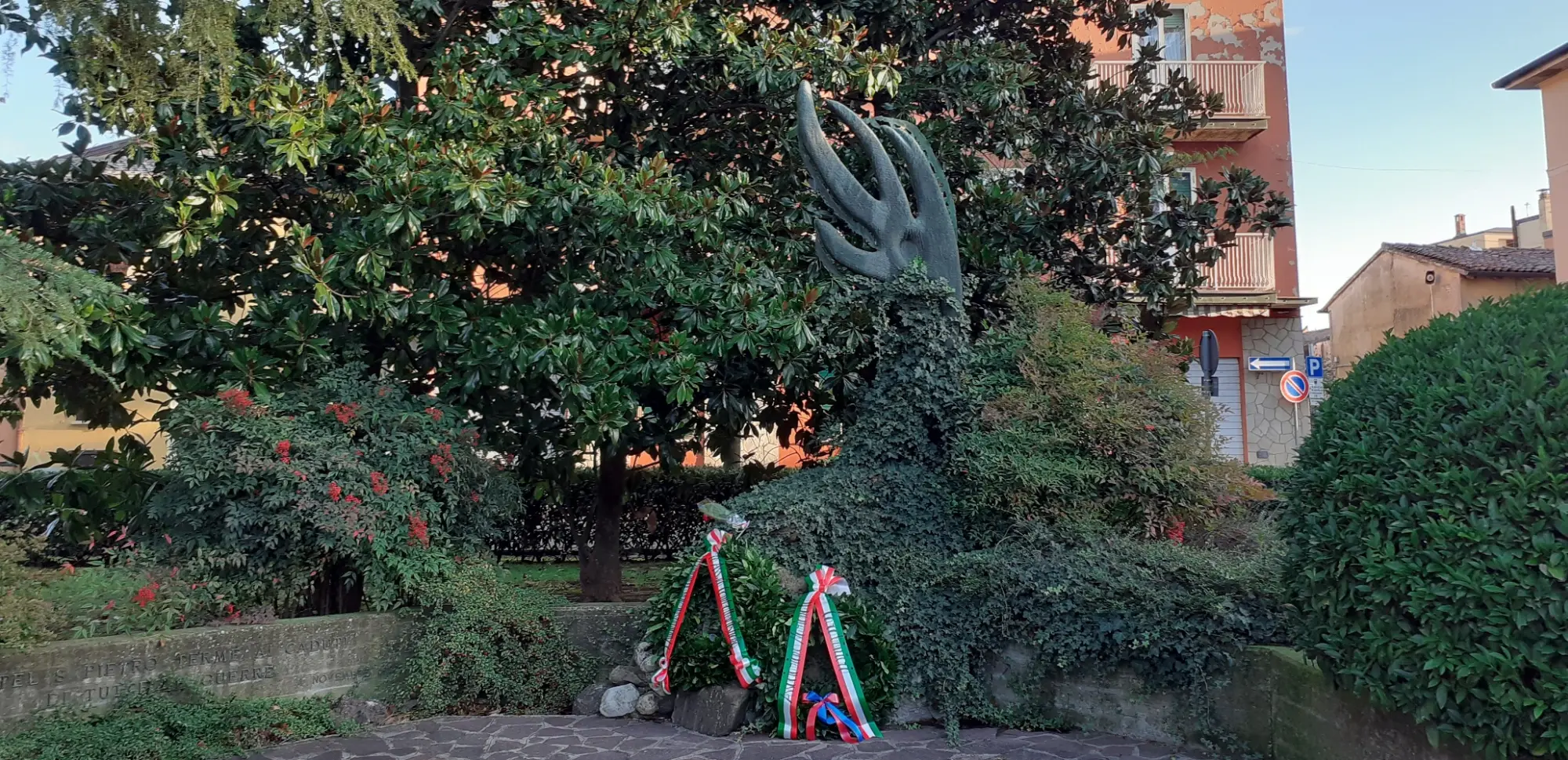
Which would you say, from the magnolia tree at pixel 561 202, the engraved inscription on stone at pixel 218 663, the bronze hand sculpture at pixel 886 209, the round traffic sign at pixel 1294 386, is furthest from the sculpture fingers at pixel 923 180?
the round traffic sign at pixel 1294 386

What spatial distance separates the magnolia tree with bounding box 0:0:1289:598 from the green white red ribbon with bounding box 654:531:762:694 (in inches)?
53.7

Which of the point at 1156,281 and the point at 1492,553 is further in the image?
the point at 1156,281

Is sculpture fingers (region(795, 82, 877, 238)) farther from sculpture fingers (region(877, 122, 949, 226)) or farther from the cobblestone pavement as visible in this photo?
the cobblestone pavement

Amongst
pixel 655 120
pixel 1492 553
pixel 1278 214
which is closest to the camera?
pixel 1492 553

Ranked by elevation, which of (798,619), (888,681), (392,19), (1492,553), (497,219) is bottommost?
(888,681)

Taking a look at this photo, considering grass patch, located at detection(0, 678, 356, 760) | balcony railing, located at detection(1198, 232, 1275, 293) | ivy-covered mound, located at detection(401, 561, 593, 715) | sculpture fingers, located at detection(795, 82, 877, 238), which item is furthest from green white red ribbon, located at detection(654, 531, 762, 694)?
balcony railing, located at detection(1198, 232, 1275, 293)

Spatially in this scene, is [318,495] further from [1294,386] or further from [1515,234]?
[1515,234]

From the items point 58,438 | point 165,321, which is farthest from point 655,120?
point 58,438

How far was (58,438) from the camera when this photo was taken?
61.2 ft

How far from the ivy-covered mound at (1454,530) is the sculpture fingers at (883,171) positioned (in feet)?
12.8

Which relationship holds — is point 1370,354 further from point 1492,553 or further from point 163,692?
point 163,692

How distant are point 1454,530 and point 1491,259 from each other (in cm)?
2371

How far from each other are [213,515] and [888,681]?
466 cm

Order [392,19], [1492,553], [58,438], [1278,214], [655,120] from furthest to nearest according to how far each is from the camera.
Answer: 1. [58,438]
2. [1278,214]
3. [655,120]
4. [392,19]
5. [1492,553]
